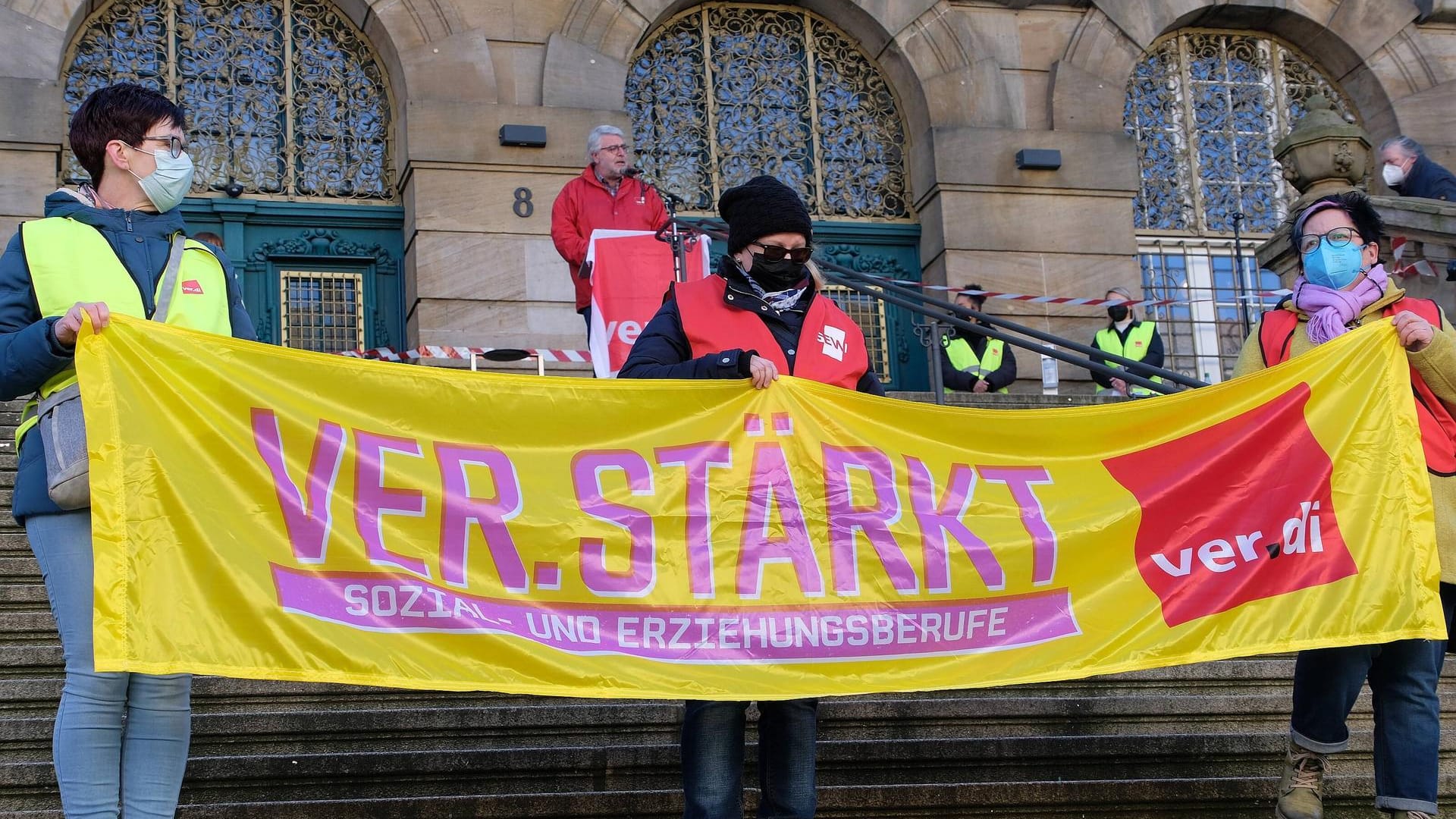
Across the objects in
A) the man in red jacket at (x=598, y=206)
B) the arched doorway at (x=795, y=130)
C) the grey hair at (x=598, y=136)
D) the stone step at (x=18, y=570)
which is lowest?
the stone step at (x=18, y=570)

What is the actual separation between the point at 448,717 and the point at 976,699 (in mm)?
2151

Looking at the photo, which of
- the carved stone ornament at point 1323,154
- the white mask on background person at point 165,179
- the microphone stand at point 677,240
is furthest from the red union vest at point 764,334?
the carved stone ornament at point 1323,154

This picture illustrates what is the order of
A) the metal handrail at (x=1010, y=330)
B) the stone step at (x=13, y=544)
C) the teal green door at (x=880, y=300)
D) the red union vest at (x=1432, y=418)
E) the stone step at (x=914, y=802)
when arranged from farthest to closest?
the teal green door at (x=880, y=300) → the metal handrail at (x=1010, y=330) → the stone step at (x=13, y=544) → the red union vest at (x=1432, y=418) → the stone step at (x=914, y=802)

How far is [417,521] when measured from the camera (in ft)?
17.7

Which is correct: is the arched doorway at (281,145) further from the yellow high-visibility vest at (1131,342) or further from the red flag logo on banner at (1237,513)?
the red flag logo on banner at (1237,513)

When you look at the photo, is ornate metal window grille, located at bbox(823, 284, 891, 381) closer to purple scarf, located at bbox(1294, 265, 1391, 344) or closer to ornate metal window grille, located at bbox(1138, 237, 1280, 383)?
ornate metal window grille, located at bbox(1138, 237, 1280, 383)

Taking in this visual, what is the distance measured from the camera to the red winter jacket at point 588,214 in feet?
37.3

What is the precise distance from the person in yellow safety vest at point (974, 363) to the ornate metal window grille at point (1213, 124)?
2.95 meters

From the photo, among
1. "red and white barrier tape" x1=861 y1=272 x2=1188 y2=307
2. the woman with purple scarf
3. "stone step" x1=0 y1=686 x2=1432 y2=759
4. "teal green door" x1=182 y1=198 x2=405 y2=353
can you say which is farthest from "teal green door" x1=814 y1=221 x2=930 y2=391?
the woman with purple scarf

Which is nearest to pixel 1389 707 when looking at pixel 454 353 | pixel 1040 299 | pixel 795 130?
pixel 454 353

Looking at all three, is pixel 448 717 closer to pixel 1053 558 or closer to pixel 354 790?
pixel 354 790

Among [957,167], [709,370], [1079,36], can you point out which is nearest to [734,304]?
[709,370]

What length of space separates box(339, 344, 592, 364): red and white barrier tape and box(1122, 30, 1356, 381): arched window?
604cm

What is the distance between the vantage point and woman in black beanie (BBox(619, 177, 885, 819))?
5.32 m
